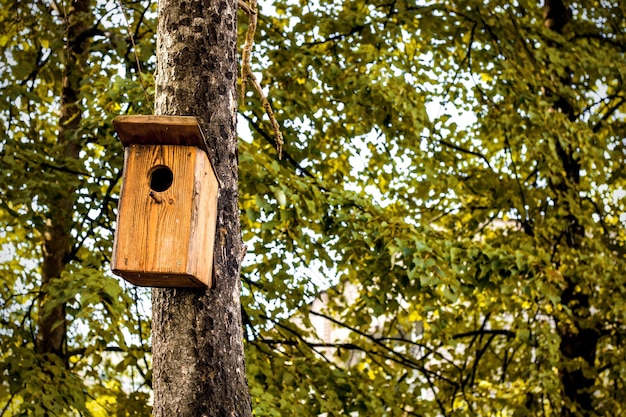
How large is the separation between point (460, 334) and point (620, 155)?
2.29m

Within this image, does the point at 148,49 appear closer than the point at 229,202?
No

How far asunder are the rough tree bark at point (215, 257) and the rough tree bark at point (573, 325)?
5362 mm

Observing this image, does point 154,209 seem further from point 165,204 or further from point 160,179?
point 160,179

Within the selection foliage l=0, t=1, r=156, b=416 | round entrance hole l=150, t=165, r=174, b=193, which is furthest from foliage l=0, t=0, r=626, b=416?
round entrance hole l=150, t=165, r=174, b=193

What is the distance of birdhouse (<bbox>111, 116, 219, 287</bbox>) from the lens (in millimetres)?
2676

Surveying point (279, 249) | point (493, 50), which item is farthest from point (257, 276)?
point (493, 50)

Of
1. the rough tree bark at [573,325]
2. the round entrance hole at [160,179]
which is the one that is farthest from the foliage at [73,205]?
the rough tree bark at [573,325]

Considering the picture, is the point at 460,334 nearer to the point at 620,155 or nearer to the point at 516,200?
the point at 516,200

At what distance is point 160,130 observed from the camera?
9.03 ft

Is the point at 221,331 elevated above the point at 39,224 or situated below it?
below

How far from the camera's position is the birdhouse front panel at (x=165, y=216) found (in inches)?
106

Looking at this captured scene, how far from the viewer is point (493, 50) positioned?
723 cm

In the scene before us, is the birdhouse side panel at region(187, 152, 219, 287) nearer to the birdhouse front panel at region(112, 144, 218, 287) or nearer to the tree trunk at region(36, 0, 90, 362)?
the birdhouse front panel at region(112, 144, 218, 287)

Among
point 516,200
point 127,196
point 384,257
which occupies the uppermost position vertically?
point 516,200
